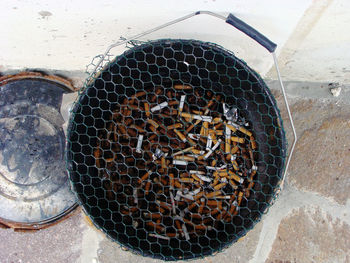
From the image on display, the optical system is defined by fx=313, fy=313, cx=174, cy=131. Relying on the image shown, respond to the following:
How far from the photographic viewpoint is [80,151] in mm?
722

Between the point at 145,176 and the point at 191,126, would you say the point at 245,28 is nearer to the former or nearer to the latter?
the point at 191,126

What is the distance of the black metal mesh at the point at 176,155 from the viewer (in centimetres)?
75

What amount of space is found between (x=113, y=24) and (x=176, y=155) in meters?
0.35

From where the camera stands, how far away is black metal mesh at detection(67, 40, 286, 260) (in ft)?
2.47

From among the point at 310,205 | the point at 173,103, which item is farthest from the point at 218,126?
the point at 310,205

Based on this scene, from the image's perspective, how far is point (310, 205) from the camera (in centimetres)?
91

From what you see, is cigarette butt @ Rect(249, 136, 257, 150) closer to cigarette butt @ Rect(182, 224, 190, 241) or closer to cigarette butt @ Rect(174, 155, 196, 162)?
cigarette butt @ Rect(174, 155, 196, 162)

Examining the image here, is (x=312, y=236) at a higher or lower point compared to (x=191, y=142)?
lower

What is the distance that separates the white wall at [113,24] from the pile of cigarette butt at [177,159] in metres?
0.15

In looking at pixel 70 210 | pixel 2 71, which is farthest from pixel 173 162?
pixel 2 71

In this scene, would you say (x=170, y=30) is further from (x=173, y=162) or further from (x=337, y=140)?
(x=337, y=140)

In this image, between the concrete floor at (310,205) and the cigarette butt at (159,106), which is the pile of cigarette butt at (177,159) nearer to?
the cigarette butt at (159,106)

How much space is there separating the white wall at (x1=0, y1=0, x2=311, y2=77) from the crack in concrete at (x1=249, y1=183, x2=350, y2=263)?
1.26ft

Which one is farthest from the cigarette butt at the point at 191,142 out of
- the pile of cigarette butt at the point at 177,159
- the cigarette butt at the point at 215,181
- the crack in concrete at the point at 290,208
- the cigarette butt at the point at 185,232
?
the crack in concrete at the point at 290,208
